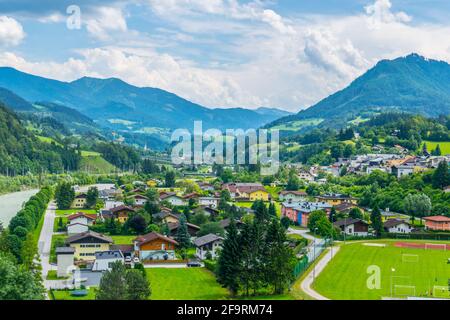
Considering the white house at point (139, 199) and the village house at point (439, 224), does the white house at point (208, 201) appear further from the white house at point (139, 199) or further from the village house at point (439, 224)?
the village house at point (439, 224)

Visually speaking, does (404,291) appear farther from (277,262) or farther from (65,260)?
(65,260)

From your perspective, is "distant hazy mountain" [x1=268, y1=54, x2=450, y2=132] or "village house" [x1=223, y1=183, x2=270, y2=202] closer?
"village house" [x1=223, y1=183, x2=270, y2=202]

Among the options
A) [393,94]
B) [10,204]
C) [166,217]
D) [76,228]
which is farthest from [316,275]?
[393,94]

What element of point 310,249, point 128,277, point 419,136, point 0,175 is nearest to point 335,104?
point 419,136

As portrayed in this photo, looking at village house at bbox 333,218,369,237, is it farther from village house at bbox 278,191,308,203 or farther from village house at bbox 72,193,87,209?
village house at bbox 72,193,87,209

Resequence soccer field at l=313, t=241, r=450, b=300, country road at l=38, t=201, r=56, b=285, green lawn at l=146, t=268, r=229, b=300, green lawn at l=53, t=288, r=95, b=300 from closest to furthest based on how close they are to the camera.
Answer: green lawn at l=53, t=288, r=95, b=300
green lawn at l=146, t=268, r=229, b=300
soccer field at l=313, t=241, r=450, b=300
country road at l=38, t=201, r=56, b=285

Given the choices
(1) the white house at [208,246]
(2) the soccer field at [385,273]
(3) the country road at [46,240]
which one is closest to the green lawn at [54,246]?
(3) the country road at [46,240]

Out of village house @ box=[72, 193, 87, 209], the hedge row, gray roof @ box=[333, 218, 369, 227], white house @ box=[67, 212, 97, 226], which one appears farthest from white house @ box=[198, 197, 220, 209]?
gray roof @ box=[333, 218, 369, 227]
